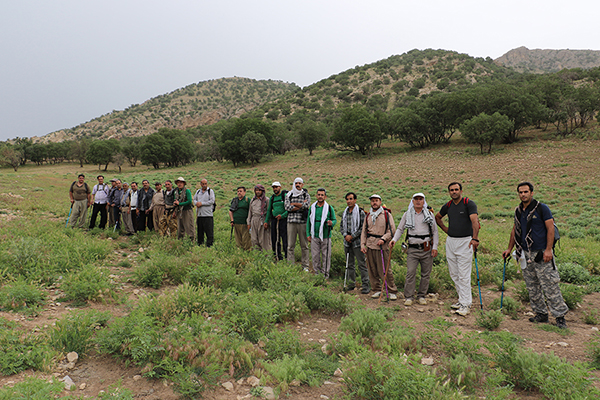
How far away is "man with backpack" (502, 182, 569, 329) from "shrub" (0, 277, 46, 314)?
26.0 feet

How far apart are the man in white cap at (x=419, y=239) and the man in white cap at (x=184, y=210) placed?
253 inches

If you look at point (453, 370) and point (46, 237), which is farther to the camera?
point (46, 237)

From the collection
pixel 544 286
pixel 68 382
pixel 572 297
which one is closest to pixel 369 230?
pixel 544 286

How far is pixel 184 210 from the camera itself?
32.8 feet

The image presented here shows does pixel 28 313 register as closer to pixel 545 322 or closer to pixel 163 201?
pixel 163 201

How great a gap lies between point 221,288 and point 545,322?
5.73m

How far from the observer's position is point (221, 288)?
6.16 metres

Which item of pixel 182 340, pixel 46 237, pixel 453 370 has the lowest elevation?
pixel 453 370

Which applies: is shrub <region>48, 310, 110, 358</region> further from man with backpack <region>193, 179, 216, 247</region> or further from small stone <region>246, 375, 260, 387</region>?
man with backpack <region>193, 179, 216, 247</region>

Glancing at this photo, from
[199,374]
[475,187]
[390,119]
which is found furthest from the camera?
[390,119]

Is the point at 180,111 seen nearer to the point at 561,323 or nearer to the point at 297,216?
the point at 297,216

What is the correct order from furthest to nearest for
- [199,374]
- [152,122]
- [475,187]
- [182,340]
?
[152,122]
[475,187]
[182,340]
[199,374]

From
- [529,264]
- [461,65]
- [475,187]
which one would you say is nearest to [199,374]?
[529,264]

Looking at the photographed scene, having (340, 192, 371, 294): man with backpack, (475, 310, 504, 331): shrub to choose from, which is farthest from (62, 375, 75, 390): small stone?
(475, 310, 504, 331): shrub
